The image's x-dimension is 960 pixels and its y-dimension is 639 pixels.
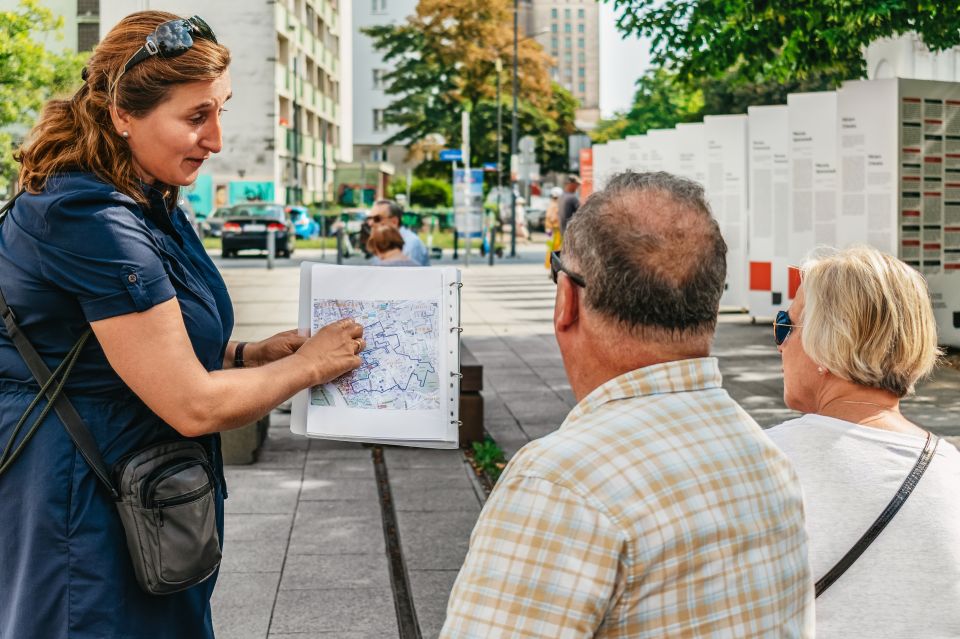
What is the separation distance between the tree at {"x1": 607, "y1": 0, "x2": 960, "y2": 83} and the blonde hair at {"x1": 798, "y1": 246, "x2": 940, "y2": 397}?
1056cm

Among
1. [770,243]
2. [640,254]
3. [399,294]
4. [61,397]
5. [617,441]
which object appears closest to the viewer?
[617,441]

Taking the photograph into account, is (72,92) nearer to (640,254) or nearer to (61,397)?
→ (61,397)

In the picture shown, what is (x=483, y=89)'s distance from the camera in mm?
63656

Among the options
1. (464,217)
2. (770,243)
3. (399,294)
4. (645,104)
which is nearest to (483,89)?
(645,104)

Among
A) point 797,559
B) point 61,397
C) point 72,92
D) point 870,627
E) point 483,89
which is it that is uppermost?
point 483,89

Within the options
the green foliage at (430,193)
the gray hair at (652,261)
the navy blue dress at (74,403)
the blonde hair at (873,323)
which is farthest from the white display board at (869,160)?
the green foliage at (430,193)

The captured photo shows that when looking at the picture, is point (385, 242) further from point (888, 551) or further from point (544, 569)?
point (544, 569)

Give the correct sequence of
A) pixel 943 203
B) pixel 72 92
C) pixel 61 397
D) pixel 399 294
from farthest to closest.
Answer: pixel 943 203 < pixel 399 294 < pixel 72 92 < pixel 61 397

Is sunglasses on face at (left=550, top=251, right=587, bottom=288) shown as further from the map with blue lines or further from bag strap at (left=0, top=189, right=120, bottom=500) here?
bag strap at (left=0, top=189, right=120, bottom=500)

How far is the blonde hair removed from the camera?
2.60 meters

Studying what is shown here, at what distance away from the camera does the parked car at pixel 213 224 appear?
41703 mm

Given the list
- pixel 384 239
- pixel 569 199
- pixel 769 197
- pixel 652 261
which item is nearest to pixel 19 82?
pixel 569 199

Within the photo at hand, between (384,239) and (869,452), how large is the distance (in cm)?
813

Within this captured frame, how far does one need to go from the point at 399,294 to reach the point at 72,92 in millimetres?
711
